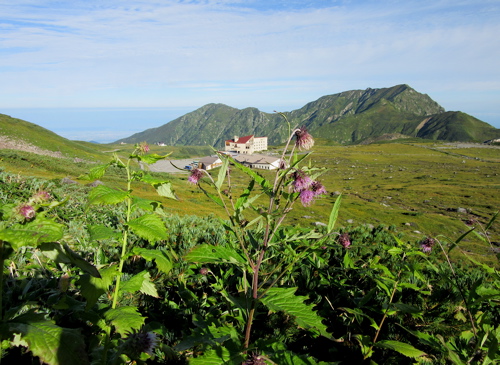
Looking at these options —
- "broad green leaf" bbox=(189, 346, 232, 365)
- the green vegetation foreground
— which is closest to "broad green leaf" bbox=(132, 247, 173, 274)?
the green vegetation foreground

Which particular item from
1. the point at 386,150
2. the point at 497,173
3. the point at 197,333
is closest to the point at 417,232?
the point at 197,333

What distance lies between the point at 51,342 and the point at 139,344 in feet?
2.79

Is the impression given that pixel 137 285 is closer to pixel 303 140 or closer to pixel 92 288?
pixel 92 288

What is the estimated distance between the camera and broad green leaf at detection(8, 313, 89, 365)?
5.56ft

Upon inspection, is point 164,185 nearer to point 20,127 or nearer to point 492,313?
point 492,313

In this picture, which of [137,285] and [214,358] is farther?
[137,285]

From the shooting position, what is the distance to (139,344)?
2.44m

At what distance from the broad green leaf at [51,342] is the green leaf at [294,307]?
150 cm

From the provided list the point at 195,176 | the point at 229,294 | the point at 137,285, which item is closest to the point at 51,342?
the point at 137,285

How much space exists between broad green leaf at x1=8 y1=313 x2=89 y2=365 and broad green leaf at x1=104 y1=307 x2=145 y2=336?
1.79 ft

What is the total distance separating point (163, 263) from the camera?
2924 millimetres

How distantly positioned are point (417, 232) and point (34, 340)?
38.4 metres

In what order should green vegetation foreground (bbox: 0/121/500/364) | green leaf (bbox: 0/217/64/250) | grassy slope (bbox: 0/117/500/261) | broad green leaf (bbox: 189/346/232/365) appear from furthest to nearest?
grassy slope (bbox: 0/117/500/261) < broad green leaf (bbox: 189/346/232/365) < green vegetation foreground (bbox: 0/121/500/364) < green leaf (bbox: 0/217/64/250)

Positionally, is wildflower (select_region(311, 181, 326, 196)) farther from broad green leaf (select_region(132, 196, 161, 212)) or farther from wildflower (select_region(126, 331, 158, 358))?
wildflower (select_region(126, 331, 158, 358))
